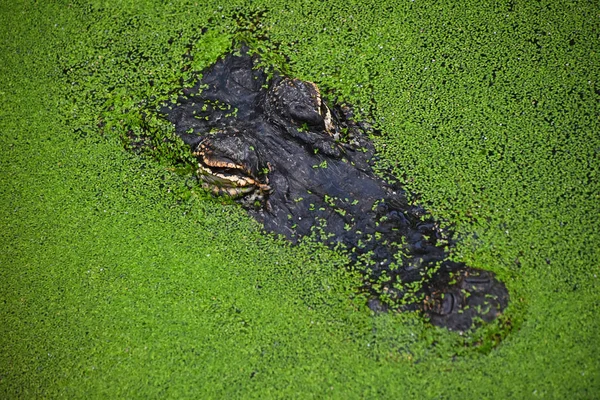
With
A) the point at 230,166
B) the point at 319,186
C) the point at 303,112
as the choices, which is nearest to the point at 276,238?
the point at 319,186

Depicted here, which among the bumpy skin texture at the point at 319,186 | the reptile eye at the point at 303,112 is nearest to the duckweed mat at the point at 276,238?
the bumpy skin texture at the point at 319,186

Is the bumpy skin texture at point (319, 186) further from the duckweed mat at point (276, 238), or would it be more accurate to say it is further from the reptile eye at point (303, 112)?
the duckweed mat at point (276, 238)

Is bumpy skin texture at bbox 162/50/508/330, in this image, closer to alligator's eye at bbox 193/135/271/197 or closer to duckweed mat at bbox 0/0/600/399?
alligator's eye at bbox 193/135/271/197

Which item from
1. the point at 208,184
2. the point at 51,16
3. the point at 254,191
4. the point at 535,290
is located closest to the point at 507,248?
the point at 535,290

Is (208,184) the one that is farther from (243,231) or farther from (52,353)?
(52,353)

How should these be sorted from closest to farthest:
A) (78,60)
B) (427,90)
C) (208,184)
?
(208,184)
(427,90)
(78,60)

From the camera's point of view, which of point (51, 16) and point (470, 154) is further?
point (51, 16)

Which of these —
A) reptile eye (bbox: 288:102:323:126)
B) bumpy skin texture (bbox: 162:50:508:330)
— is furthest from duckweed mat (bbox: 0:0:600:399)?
reptile eye (bbox: 288:102:323:126)
